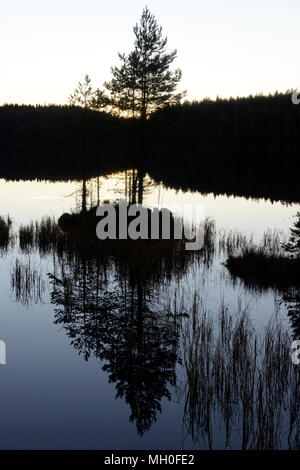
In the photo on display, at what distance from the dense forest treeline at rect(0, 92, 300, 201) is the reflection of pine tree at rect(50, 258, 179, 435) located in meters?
16.7

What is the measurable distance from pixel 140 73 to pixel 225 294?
20.1m

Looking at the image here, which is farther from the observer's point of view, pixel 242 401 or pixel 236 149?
pixel 236 149

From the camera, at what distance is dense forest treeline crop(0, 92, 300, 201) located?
33.3 meters

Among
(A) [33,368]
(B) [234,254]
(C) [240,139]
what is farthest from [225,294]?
(C) [240,139]

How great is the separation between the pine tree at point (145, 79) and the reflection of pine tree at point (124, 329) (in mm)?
16834

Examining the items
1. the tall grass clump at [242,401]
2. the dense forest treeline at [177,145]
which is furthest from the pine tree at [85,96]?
the tall grass clump at [242,401]

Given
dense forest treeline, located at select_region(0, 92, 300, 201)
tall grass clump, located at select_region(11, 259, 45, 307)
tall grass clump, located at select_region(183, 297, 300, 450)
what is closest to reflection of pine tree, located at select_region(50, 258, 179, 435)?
tall grass clump, located at select_region(11, 259, 45, 307)

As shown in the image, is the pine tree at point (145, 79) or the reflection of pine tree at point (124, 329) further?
the pine tree at point (145, 79)

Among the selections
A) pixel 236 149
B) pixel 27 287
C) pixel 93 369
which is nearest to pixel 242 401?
pixel 93 369

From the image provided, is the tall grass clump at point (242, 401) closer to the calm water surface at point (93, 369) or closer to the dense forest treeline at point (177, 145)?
the calm water surface at point (93, 369)

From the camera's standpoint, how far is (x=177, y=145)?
120 m

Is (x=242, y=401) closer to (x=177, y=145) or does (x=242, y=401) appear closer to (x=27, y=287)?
(x=27, y=287)

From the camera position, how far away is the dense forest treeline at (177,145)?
109ft

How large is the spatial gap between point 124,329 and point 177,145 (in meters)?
114
